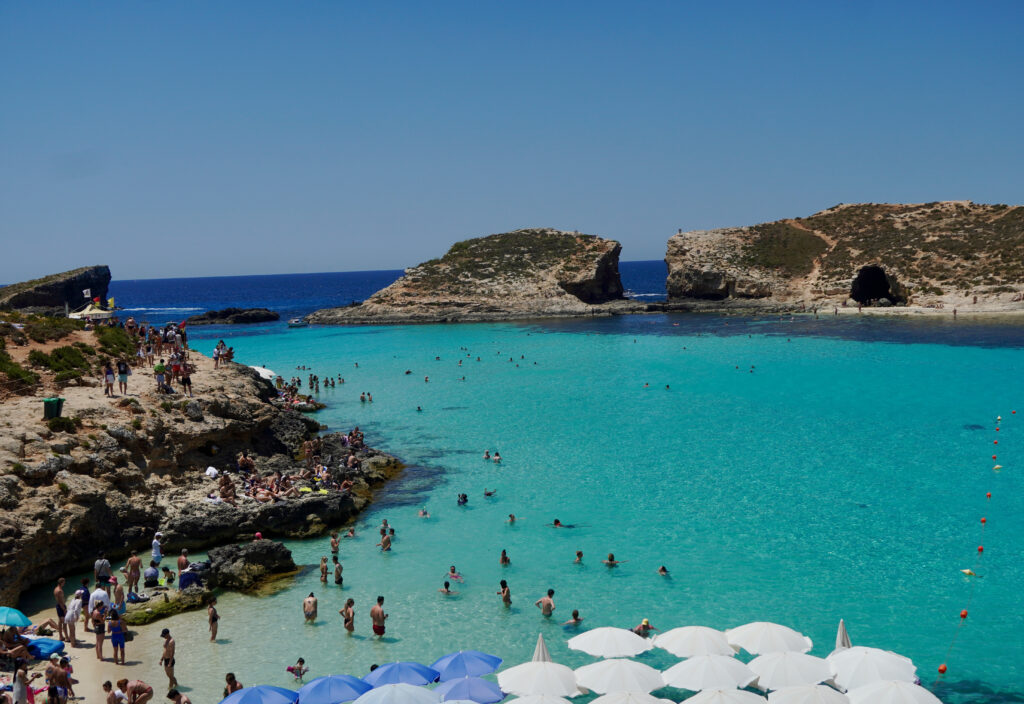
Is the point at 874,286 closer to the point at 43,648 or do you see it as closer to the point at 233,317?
the point at 233,317

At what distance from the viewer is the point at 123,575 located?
58.1 feet

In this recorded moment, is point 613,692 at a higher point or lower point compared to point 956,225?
lower

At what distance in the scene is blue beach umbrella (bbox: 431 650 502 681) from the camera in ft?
39.0

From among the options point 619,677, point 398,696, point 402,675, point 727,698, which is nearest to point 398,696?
point 398,696

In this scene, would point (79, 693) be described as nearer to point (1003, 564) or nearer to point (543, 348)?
point (1003, 564)

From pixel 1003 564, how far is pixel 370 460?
2013cm

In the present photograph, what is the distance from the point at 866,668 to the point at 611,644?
4.08m

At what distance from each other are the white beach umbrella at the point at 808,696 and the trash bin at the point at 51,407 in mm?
19964

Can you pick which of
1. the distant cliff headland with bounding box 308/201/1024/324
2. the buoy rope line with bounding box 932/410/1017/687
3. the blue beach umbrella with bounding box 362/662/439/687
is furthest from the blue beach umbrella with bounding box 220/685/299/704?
the distant cliff headland with bounding box 308/201/1024/324

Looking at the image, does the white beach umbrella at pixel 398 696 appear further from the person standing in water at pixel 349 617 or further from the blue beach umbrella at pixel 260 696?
the person standing in water at pixel 349 617

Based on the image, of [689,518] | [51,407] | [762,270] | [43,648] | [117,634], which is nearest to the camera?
[43,648]

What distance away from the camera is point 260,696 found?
1099 cm

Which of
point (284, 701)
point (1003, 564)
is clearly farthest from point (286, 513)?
point (1003, 564)

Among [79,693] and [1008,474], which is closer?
[79,693]
